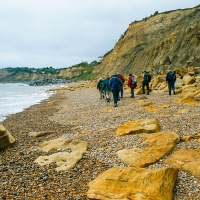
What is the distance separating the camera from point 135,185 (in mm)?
4930

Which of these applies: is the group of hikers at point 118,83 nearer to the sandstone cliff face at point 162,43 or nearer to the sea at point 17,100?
the sea at point 17,100

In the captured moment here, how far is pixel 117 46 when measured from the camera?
7500 centimetres

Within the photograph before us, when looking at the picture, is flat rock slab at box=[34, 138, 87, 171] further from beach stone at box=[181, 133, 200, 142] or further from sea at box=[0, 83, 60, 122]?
sea at box=[0, 83, 60, 122]

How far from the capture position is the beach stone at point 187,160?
5457 mm

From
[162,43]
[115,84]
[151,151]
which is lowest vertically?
[151,151]

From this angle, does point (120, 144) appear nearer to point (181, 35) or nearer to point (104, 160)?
point (104, 160)

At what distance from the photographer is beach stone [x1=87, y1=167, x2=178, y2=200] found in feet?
15.3

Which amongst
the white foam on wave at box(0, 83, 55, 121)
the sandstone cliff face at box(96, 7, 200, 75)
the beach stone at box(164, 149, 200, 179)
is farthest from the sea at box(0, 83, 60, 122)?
the sandstone cliff face at box(96, 7, 200, 75)

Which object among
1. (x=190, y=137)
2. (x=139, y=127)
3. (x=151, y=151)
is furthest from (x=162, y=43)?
(x=151, y=151)

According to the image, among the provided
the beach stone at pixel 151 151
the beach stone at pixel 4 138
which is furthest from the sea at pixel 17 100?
the beach stone at pixel 151 151

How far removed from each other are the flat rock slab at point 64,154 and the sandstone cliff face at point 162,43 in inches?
917

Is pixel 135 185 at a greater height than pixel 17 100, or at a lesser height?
greater

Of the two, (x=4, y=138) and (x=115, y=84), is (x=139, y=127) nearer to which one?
(x=4, y=138)

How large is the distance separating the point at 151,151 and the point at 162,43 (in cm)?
3769
